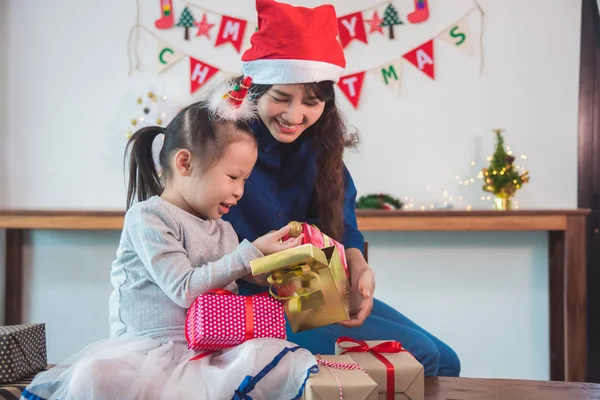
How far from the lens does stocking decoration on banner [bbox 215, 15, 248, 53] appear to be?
357 cm

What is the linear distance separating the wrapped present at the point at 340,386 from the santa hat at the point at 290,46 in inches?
29.7

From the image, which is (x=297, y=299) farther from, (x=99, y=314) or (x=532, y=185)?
(x=99, y=314)

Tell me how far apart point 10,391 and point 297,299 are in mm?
631

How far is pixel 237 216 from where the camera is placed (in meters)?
1.80

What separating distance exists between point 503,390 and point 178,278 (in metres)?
0.66

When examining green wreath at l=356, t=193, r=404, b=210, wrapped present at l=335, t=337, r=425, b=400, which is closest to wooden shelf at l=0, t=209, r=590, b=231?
green wreath at l=356, t=193, r=404, b=210

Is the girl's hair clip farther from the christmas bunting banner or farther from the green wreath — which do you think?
the christmas bunting banner

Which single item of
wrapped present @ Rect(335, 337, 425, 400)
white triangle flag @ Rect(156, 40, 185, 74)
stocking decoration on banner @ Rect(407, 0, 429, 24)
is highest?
stocking decoration on banner @ Rect(407, 0, 429, 24)

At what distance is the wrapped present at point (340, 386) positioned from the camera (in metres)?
1.12

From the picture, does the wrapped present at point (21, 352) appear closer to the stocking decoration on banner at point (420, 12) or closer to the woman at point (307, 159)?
the woman at point (307, 159)

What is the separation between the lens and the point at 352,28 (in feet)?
11.5

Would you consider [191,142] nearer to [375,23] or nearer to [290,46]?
[290,46]

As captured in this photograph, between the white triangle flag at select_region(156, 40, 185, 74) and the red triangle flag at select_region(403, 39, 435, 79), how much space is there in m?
1.15

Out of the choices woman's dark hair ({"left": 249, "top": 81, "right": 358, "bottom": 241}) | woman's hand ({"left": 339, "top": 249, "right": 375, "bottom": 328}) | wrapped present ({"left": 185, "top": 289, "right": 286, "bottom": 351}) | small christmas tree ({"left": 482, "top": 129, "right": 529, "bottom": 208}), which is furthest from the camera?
small christmas tree ({"left": 482, "top": 129, "right": 529, "bottom": 208})
